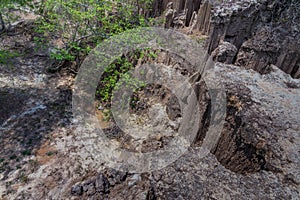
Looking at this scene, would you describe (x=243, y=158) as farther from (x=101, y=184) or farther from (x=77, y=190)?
(x=77, y=190)

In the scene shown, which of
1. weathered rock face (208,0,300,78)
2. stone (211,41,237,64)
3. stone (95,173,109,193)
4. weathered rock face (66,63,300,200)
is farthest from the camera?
stone (211,41,237,64)

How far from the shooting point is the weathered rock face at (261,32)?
4.35 m

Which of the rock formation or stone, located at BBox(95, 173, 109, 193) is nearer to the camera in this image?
stone, located at BBox(95, 173, 109, 193)

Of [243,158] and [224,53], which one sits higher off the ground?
[224,53]

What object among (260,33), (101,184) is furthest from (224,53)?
(101,184)

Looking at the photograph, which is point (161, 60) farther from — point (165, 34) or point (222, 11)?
point (222, 11)

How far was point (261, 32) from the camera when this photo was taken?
4473 millimetres

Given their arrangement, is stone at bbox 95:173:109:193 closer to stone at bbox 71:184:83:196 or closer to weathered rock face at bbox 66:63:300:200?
weathered rock face at bbox 66:63:300:200

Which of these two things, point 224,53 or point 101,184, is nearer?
point 101,184

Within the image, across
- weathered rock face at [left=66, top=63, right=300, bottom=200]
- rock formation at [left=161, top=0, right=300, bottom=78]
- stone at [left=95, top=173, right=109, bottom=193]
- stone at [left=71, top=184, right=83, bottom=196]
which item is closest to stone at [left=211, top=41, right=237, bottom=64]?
rock formation at [left=161, top=0, right=300, bottom=78]

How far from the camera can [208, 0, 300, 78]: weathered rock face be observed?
171 inches

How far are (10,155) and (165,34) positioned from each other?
20.7ft

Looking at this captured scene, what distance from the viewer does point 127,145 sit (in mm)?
5867

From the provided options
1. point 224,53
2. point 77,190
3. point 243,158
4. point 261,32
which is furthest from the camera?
point 224,53
